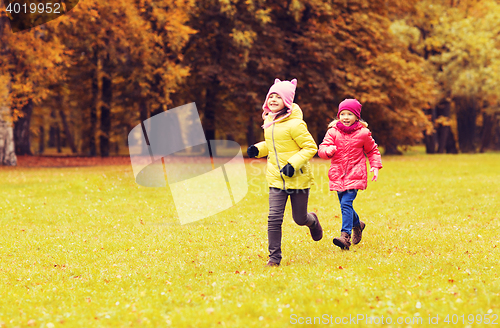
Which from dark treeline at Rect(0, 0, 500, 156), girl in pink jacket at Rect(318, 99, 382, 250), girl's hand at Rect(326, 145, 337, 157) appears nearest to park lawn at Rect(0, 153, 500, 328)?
girl in pink jacket at Rect(318, 99, 382, 250)

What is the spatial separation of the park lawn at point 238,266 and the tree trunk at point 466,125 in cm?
2943

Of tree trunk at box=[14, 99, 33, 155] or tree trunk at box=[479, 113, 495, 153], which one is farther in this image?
tree trunk at box=[479, 113, 495, 153]

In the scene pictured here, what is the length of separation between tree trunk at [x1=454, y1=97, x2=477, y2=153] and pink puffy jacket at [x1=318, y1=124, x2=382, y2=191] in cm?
3665

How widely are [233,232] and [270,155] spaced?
337 centimetres

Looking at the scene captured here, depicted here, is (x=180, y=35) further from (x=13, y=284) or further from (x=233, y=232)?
(x=13, y=284)

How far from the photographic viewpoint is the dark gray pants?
22.8 feet

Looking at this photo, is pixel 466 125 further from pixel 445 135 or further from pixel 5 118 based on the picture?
pixel 5 118

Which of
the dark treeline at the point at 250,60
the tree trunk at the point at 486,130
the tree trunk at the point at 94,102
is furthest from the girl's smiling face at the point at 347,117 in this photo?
the tree trunk at the point at 486,130

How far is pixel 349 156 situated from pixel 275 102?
1680 mm

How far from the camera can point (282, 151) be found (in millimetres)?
6953

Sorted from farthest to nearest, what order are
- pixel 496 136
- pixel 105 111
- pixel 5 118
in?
pixel 496 136
pixel 105 111
pixel 5 118

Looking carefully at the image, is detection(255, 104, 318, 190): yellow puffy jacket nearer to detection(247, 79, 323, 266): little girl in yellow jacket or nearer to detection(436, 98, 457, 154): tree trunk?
detection(247, 79, 323, 266): little girl in yellow jacket

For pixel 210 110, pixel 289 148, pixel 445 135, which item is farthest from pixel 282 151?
pixel 445 135

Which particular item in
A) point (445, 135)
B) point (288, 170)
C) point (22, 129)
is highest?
point (288, 170)
